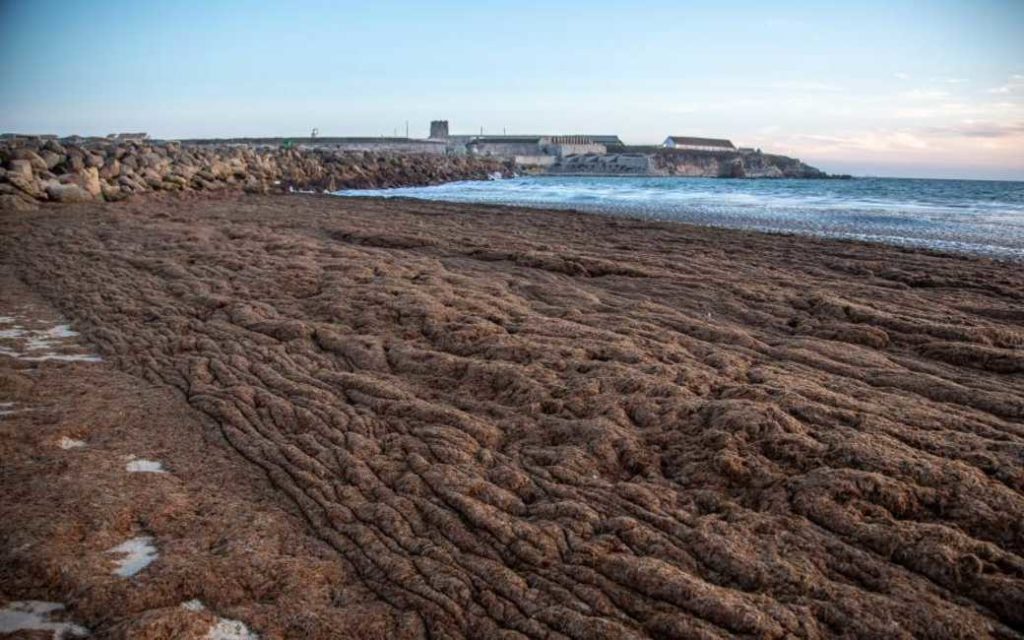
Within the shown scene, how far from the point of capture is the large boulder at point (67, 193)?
1664 cm

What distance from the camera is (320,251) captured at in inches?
363

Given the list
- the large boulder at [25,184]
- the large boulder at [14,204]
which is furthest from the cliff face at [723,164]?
the large boulder at [14,204]

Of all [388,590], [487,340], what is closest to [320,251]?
[487,340]

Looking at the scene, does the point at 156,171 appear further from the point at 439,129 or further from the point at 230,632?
the point at 439,129

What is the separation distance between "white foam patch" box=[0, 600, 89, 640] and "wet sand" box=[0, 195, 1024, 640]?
0.05m

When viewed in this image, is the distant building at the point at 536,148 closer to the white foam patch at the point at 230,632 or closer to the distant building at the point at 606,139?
the distant building at the point at 606,139

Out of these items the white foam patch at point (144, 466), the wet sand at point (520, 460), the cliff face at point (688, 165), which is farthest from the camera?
the cliff face at point (688, 165)

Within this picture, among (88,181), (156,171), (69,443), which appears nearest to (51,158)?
(156,171)

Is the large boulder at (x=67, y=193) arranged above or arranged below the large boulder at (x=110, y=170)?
below

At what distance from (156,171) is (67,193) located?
17.4ft

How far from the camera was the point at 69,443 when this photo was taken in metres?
3.97

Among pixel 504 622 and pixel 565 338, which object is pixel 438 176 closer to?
pixel 565 338

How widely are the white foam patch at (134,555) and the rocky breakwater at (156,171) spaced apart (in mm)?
15950

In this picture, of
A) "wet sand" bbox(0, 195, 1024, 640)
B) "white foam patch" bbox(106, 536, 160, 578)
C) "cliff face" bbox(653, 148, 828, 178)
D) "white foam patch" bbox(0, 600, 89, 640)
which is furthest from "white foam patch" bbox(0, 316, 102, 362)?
"cliff face" bbox(653, 148, 828, 178)
